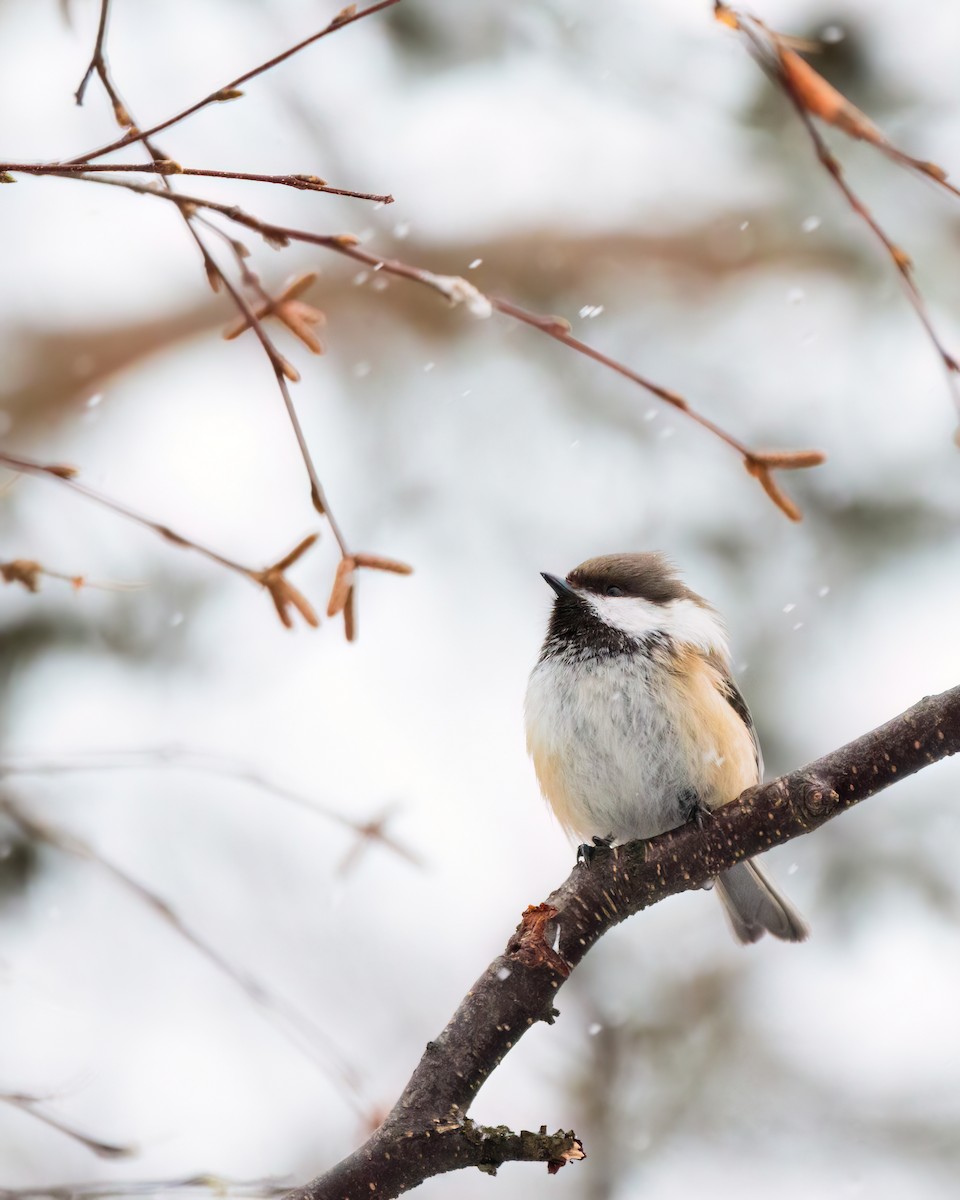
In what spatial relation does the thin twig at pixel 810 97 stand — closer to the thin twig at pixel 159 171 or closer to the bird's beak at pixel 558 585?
the thin twig at pixel 159 171

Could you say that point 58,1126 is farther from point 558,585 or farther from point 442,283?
point 558,585

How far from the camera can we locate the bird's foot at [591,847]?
154 inches

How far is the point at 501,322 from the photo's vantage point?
9055 mm

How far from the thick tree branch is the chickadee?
1.18 meters

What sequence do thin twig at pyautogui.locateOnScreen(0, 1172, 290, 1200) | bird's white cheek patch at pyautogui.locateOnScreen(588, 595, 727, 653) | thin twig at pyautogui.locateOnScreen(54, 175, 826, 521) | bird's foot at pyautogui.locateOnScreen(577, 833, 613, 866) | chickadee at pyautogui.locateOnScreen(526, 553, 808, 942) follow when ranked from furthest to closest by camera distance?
bird's white cheek patch at pyautogui.locateOnScreen(588, 595, 727, 653)
chickadee at pyautogui.locateOnScreen(526, 553, 808, 942)
bird's foot at pyautogui.locateOnScreen(577, 833, 613, 866)
thin twig at pyautogui.locateOnScreen(0, 1172, 290, 1200)
thin twig at pyautogui.locateOnScreen(54, 175, 826, 521)

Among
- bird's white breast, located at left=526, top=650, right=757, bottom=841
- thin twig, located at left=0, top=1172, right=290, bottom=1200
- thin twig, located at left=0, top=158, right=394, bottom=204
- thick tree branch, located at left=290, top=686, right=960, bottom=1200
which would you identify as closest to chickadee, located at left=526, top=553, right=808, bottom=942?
bird's white breast, located at left=526, top=650, right=757, bottom=841

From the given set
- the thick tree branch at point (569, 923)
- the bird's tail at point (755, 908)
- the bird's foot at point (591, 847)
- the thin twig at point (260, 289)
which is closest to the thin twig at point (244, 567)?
the thin twig at point (260, 289)

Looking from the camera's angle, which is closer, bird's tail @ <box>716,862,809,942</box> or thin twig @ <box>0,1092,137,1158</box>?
thin twig @ <box>0,1092,137,1158</box>

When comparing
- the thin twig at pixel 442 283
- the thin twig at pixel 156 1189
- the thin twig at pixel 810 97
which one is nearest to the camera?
the thin twig at pixel 810 97

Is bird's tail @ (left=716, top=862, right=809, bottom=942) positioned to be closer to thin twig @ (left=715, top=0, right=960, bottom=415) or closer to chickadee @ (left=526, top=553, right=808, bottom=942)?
chickadee @ (left=526, top=553, right=808, bottom=942)

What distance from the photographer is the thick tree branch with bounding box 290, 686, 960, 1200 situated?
2.34 m

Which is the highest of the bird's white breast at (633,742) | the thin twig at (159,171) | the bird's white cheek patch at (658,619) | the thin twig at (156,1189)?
the bird's white cheek patch at (658,619)

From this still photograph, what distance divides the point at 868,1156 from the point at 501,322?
19.4 feet

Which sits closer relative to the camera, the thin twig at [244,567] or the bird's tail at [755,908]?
the thin twig at [244,567]
